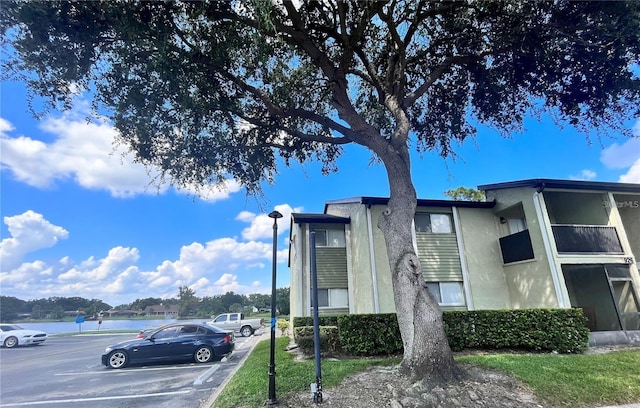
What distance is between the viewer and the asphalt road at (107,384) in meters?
6.98

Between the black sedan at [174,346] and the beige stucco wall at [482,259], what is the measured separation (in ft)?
35.6

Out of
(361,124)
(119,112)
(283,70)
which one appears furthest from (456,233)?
(119,112)

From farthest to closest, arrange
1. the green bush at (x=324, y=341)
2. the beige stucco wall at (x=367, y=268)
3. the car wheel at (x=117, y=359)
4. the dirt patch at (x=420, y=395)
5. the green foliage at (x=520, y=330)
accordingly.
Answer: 1. the beige stucco wall at (x=367, y=268)
2. the car wheel at (x=117, y=359)
3. the green bush at (x=324, y=341)
4. the green foliage at (x=520, y=330)
5. the dirt patch at (x=420, y=395)

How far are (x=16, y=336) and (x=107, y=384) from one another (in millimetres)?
16124

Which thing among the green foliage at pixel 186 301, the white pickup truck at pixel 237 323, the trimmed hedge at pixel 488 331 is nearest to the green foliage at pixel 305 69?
the trimmed hedge at pixel 488 331

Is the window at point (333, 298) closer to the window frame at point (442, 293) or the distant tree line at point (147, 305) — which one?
the window frame at point (442, 293)

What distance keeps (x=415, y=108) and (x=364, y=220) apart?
208 inches

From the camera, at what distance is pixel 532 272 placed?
504 inches

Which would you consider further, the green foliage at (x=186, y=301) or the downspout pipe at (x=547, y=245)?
the green foliage at (x=186, y=301)

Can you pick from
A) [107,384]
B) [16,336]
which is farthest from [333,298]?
[16,336]

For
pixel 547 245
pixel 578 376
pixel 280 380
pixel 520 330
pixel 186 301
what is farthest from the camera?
pixel 186 301

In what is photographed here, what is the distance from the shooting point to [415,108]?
12.2 metres

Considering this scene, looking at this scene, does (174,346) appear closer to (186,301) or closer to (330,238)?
(330,238)

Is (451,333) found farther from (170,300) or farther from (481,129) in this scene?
(170,300)
